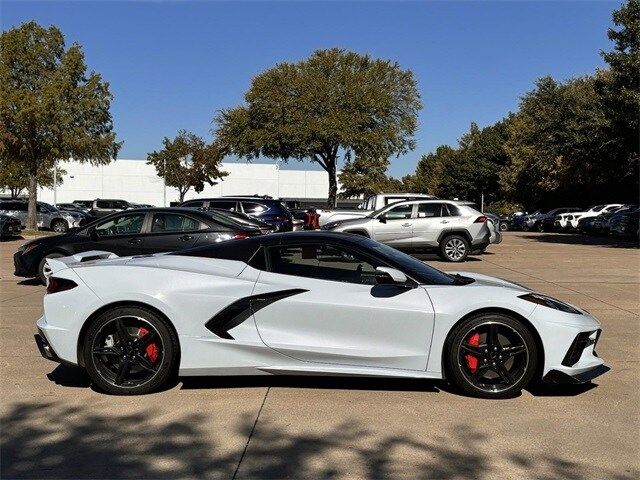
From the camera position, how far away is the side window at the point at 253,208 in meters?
19.7

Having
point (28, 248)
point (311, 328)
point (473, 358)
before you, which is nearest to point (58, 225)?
point (28, 248)

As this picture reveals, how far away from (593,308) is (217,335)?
6649mm

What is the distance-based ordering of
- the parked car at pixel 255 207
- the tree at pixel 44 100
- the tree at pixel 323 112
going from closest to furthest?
the parked car at pixel 255 207, the tree at pixel 44 100, the tree at pixel 323 112

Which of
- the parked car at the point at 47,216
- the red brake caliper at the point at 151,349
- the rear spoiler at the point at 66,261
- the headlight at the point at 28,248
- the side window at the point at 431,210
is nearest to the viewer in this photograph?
the red brake caliper at the point at 151,349

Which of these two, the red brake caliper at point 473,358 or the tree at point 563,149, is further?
the tree at point 563,149

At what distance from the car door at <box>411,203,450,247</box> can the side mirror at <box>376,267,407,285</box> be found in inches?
512

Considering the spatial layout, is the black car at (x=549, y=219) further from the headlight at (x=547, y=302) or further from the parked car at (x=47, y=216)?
the headlight at (x=547, y=302)

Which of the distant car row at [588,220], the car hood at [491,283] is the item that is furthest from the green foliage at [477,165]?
the car hood at [491,283]

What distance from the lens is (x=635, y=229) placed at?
2969 centimetres

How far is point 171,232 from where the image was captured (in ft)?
38.5

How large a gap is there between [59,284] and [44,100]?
2675cm

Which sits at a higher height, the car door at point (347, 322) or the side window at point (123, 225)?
the side window at point (123, 225)

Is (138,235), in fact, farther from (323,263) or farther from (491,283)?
(491,283)

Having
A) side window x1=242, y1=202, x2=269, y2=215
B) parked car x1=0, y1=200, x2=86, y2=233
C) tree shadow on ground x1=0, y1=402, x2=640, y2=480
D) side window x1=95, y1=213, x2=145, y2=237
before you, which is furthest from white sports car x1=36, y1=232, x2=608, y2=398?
parked car x1=0, y1=200, x2=86, y2=233
